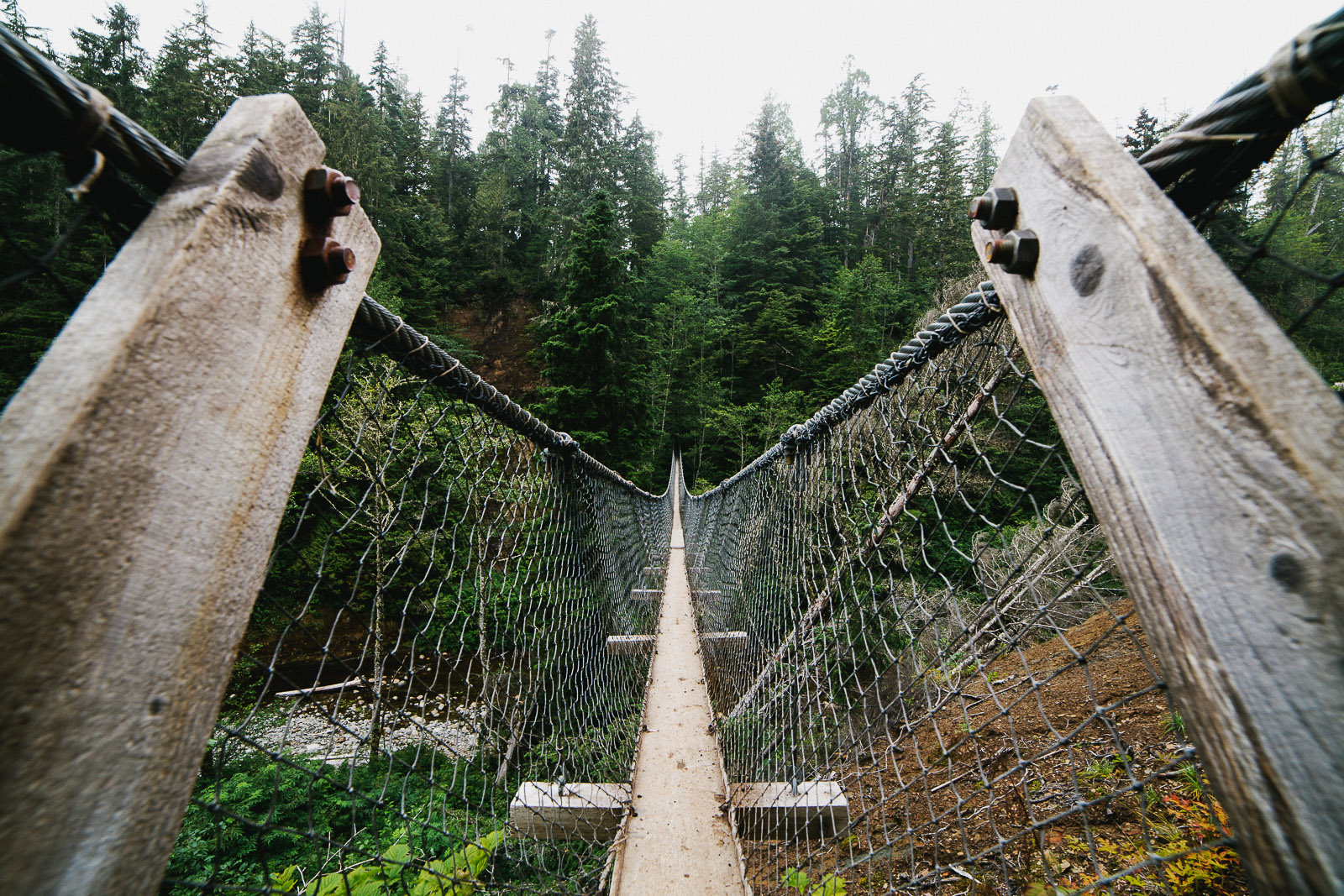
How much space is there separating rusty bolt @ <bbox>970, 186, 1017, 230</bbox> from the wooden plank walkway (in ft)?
4.71

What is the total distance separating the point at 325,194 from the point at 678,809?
5.38 feet

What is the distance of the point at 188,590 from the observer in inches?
14.6

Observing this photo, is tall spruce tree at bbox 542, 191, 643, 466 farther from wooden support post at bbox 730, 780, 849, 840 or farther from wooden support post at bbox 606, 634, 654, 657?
wooden support post at bbox 730, 780, 849, 840

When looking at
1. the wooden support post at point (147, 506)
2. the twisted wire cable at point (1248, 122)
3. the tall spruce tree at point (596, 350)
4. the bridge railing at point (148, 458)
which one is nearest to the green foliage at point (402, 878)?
the bridge railing at point (148, 458)

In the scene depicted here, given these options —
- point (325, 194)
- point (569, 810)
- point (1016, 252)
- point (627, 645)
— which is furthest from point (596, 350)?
point (1016, 252)

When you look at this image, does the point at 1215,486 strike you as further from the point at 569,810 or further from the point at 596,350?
the point at 596,350

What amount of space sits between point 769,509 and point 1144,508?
1807 millimetres

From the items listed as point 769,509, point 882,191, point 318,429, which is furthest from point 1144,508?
point 882,191

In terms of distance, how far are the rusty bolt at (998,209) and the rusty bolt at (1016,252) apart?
16 millimetres

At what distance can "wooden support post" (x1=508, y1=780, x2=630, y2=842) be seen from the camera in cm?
142

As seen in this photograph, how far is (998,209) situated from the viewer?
544 mm

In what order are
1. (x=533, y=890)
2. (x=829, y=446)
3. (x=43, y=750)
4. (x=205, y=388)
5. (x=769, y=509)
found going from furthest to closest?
1. (x=769, y=509)
2. (x=829, y=446)
3. (x=533, y=890)
4. (x=205, y=388)
5. (x=43, y=750)

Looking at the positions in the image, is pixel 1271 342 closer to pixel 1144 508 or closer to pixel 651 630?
pixel 1144 508

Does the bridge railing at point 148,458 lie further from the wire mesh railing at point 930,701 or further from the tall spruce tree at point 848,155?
the tall spruce tree at point 848,155
